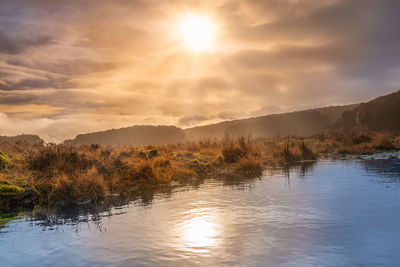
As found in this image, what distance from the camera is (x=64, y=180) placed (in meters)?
9.86

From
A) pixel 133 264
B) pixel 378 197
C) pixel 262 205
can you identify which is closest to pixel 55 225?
pixel 133 264

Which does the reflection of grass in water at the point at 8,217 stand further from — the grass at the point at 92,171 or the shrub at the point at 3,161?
the shrub at the point at 3,161

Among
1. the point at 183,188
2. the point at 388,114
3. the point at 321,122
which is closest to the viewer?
the point at 183,188

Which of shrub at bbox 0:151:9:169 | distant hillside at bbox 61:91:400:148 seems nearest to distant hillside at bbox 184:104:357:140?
distant hillside at bbox 61:91:400:148

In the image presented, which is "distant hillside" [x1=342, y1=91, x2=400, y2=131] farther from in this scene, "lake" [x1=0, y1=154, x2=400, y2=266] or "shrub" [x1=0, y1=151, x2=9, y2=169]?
"shrub" [x1=0, y1=151, x2=9, y2=169]

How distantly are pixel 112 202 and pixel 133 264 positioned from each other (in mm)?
4900

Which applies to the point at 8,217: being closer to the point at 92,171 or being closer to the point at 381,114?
the point at 92,171

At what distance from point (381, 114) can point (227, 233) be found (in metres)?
54.9

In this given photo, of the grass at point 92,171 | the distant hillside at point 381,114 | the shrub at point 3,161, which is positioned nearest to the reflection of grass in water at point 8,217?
the grass at point 92,171

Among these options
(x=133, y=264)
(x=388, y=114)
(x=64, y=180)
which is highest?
(x=388, y=114)

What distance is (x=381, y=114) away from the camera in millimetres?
52781

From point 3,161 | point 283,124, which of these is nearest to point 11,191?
point 3,161

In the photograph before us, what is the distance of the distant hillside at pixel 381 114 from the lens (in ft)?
166

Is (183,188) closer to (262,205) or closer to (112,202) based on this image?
(112,202)
